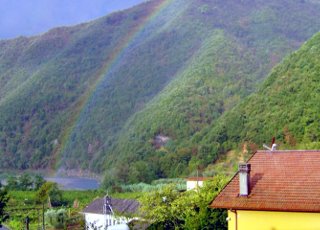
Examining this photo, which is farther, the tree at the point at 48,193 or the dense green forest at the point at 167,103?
the dense green forest at the point at 167,103

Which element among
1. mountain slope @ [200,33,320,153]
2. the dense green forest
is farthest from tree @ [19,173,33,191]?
mountain slope @ [200,33,320,153]

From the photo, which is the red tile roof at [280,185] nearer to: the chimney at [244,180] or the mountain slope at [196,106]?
the chimney at [244,180]

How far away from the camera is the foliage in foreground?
31.0 m

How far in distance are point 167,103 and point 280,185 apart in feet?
354

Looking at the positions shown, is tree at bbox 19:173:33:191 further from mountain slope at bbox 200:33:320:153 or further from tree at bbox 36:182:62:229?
mountain slope at bbox 200:33:320:153

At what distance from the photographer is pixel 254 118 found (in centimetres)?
9219

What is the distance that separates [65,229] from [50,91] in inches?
5831

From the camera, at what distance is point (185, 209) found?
111 ft

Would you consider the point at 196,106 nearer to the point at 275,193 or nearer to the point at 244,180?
the point at 244,180

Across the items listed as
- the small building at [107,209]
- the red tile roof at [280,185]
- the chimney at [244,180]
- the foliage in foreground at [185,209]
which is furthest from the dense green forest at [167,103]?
the chimney at [244,180]

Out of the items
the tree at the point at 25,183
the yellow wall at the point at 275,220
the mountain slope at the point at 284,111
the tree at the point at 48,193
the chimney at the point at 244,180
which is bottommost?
the yellow wall at the point at 275,220

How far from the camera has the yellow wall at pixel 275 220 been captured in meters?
22.2

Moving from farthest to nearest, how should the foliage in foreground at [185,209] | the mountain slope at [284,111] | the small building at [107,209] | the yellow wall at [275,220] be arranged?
the mountain slope at [284,111] → the small building at [107,209] → the foliage in foreground at [185,209] → the yellow wall at [275,220]

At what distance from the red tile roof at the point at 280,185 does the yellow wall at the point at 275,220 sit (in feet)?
1.01
